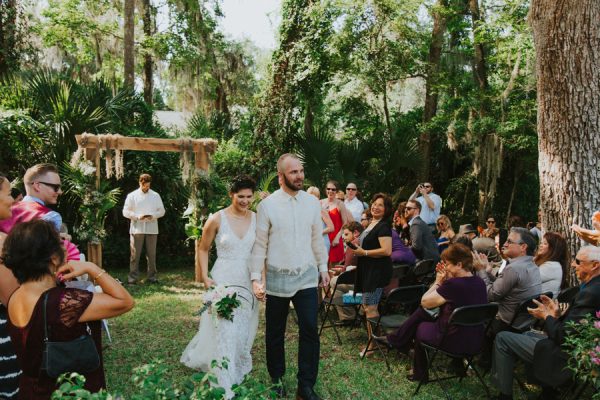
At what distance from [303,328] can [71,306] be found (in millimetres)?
2090

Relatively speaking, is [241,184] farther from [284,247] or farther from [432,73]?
[432,73]

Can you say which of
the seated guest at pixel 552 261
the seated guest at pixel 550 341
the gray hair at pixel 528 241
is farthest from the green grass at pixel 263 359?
the gray hair at pixel 528 241

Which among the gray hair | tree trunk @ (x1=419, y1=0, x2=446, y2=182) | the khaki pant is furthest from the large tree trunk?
tree trunk @ (x1=419, y1=0, x2=446, y2=182)

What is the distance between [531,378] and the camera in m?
3.83

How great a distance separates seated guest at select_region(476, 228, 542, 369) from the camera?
4625 mm

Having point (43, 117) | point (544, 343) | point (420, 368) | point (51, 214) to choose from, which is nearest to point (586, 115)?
point (544, 343)

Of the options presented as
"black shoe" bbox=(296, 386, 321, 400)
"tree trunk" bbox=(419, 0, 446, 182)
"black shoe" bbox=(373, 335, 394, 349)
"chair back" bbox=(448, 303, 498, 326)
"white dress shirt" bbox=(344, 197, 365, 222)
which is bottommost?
"black shoe" bbox=(296, 386, 321, 400)

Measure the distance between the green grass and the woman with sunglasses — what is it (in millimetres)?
1168

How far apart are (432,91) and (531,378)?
1120cm

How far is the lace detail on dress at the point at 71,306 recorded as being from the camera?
2.32m

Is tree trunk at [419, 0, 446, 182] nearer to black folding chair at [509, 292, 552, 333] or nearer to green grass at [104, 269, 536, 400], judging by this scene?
green grass at [104, 269, 536, 400]

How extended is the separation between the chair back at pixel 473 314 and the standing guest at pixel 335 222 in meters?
3.37

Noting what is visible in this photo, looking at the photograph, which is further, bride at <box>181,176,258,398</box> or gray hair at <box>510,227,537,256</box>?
gray hair at <box>510,227,537,256</box>

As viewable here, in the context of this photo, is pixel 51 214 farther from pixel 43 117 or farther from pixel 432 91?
pixel 432 91
